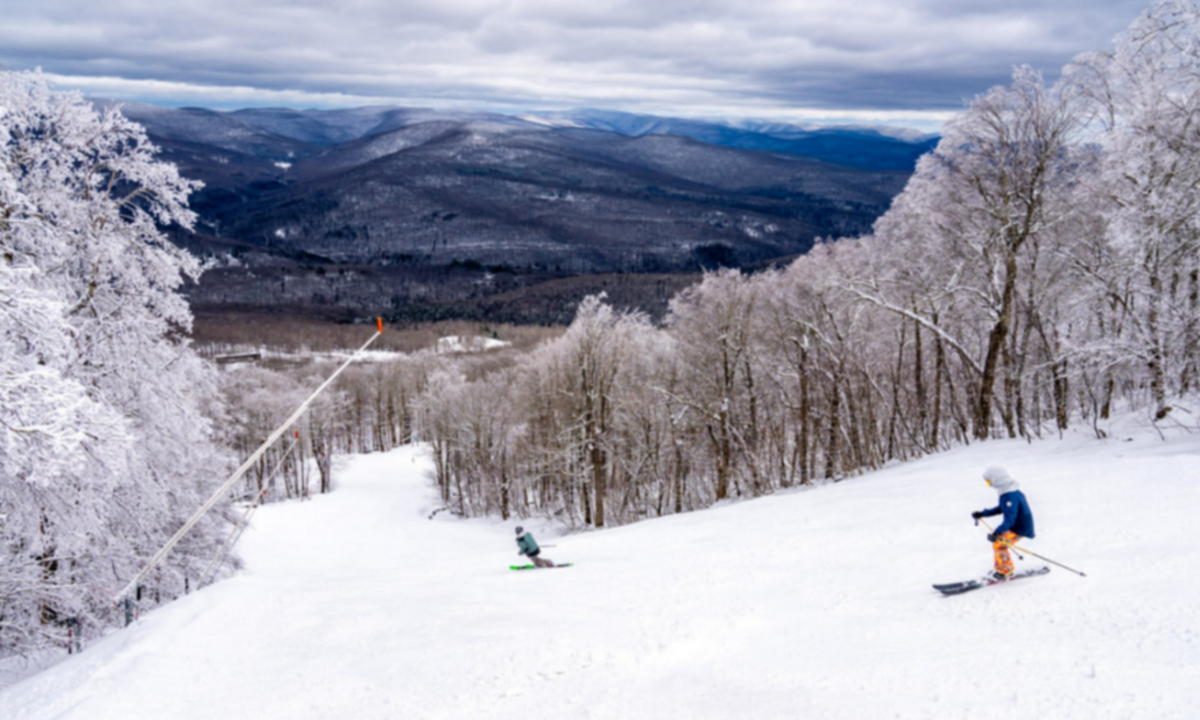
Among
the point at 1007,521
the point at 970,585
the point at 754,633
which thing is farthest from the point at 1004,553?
the point at 754,633

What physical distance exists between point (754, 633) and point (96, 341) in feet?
40.0

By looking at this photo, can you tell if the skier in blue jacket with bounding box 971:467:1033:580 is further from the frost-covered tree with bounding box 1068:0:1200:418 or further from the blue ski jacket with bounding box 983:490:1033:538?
the frost-covered tree with bounding box 1068:0:1200:418

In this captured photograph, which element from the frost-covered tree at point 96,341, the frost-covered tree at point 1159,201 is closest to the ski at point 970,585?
the frost-covered tree at point 1159,201

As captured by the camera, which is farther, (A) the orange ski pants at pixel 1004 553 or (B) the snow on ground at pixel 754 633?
(A) the orange ski pants at pixel 1004 553

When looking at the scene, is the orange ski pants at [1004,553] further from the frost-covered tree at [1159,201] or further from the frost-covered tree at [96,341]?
the frost-covered tree at [96,341]

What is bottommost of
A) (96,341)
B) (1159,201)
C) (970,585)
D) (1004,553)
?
(970,585)

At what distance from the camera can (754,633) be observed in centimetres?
906

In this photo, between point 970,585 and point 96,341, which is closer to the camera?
point 970,585

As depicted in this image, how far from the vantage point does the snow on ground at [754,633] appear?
22.6ft

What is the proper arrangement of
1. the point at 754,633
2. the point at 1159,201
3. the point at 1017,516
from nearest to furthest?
the point at 754,633, the point at 1017,516, the point at 1159,201

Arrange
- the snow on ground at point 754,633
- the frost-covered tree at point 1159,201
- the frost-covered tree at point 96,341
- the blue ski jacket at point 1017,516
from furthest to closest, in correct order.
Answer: the frost-covered tree at point 1159,201 < the frost-covered tree at point 96,341 < the blue ski jacket at point 1017,516 < the snow on ground at point 754,633

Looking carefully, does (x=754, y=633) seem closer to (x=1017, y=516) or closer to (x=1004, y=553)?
(x=1004, y=553)

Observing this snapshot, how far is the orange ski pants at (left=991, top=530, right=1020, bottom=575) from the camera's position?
364 inches

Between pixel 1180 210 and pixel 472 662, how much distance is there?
1700 cm
